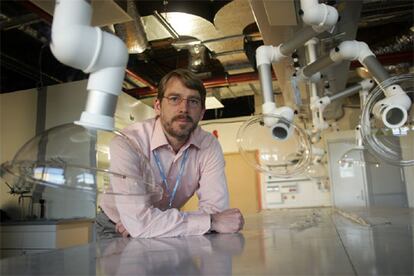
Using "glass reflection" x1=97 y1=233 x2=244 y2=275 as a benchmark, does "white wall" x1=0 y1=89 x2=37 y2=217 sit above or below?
above

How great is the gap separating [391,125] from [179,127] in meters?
0.74

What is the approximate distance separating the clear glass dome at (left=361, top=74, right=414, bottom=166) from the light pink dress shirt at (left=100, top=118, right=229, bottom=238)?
0.58 metres

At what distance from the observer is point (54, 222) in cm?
276

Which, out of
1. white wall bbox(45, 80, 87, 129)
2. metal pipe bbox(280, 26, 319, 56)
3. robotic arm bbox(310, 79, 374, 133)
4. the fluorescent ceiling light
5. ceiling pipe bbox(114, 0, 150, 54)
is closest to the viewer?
metal pipe bbox(280, 26, 319, 56)

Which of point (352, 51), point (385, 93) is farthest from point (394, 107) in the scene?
point (352, 51)

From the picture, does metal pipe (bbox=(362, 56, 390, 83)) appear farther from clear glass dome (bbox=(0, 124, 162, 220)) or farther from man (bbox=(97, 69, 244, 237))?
clear glass dome (bbox=(0, 124, 162, 220))

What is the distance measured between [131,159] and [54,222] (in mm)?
2343

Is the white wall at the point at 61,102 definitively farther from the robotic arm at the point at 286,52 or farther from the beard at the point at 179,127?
the robotic arm at the point at 286,52

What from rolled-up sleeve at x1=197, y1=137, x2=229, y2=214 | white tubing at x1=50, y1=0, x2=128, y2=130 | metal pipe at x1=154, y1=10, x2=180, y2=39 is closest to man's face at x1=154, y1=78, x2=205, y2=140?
rolled-up sleeve at x1=197, y1=137, x2=229, y2=214

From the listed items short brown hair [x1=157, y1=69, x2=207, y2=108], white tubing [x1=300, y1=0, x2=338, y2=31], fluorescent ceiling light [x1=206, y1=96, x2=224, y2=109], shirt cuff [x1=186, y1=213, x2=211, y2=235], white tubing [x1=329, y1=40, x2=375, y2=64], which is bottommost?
shirt cuff [x1=186, y1=213, x2=211, y2=235]

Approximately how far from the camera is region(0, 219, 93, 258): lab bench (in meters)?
2.74

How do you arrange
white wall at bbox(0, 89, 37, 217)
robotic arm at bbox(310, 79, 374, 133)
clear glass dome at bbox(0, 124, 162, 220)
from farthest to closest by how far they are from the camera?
white wall at bbox(0, 89, 37, 217) < robotic arm at bbox(310, 79, 374, 133) < clear glass dome at bbox(0, 124, 162, 220)

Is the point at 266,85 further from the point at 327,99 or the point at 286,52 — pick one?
the point at 327,99

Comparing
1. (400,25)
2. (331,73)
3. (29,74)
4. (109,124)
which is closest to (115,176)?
(109,124)
